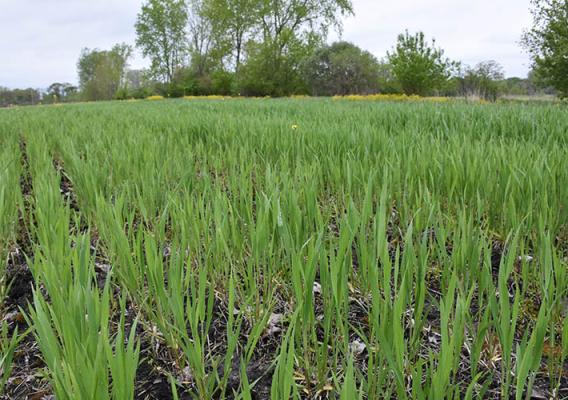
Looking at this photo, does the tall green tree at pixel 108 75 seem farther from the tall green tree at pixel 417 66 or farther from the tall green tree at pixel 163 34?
the tall green tree at pixel 417 66

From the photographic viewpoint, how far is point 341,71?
28.4 m

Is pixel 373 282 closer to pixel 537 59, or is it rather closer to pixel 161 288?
pixel 161 288

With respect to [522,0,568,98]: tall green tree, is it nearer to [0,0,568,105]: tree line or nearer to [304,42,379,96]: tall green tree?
[0,0,568,105]: tree line

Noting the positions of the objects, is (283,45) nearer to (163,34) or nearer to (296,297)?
(163,34)

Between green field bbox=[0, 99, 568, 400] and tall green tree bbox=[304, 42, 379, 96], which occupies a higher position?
tall green tree bbox=[304, 42, 379, 96]

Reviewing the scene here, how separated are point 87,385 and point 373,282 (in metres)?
0.54

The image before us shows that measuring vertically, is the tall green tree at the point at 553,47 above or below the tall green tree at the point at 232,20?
below

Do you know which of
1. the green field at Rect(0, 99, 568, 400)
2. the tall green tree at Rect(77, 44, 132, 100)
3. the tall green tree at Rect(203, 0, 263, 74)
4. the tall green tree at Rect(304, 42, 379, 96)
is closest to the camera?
the green field at Rect(0, 99, 568, 400)

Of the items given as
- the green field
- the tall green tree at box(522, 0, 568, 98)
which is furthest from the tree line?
the green field

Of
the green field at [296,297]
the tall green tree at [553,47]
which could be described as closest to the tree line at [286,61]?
the tall green tree at [553,47]

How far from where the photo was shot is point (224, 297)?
1.36m

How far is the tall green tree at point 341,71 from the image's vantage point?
27859mm

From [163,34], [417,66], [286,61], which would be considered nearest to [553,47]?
[417,66]

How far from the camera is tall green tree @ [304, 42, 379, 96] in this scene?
27859 millimetres
